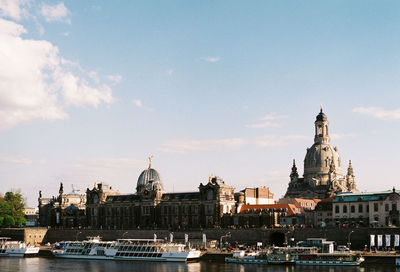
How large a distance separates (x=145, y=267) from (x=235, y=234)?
39.8m

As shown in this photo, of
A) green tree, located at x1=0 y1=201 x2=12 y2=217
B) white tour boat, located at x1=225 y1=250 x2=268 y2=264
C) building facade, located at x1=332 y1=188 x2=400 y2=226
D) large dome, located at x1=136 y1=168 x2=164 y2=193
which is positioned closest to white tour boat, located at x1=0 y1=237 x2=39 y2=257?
green tree, located at x1=0 y1=201 x2=12 y2=217

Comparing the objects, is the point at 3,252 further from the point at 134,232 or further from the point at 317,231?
the point at 317,231

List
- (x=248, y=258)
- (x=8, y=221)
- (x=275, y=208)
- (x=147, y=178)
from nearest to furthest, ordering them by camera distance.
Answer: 1. (x=248, y=258)
2. (x=275, y=208)
3. (x=147, y=178)
4. (x=8, y=221)

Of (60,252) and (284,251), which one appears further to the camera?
(60,252)

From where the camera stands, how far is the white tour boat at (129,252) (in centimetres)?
12031

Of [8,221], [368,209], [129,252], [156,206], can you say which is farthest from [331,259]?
[8,221]

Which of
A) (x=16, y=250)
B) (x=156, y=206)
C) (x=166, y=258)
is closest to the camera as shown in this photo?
(x=166, y=258)

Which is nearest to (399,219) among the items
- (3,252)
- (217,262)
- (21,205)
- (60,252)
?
(217,262)

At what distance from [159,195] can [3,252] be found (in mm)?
45836

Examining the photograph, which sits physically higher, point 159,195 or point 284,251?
point 159,195

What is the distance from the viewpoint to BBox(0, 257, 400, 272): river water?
328 feet

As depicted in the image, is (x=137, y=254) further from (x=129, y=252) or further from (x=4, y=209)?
(x=4, y=209)

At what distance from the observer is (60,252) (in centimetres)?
13538

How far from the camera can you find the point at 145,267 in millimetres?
107812
